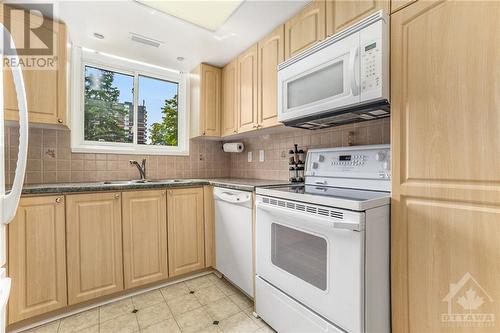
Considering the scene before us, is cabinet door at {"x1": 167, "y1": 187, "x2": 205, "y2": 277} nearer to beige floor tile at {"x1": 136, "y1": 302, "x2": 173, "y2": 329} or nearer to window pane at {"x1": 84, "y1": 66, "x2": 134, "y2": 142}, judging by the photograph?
beige floor tile at {"x1": 136, "y1": 302, "x2": 173, "y2": 329}

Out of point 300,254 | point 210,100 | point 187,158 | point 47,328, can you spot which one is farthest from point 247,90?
point 47,328

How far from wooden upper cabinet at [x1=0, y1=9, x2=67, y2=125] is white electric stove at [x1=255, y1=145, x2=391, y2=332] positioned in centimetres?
170

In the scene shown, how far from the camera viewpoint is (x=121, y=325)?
5.36 ft

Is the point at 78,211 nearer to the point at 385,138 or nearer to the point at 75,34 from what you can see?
the point at 75,34

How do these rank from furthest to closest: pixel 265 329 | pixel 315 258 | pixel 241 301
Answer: pixel 241 301 < pixel 265 329 < pixel 315 258

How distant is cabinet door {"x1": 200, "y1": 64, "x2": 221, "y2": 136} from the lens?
265 cm

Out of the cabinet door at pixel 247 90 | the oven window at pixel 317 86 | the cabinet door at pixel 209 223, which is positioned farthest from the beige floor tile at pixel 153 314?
the oven window at pixel 317 86

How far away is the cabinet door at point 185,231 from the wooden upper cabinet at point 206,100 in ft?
2.43

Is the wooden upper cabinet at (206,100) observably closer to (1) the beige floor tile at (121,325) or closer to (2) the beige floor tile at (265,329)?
(1) the beige floor tile at (121,325)

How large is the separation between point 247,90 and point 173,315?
1.99m

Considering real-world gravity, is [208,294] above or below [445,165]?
below

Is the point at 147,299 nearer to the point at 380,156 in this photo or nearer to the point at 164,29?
the point at 380,156

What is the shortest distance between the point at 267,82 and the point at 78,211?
1.81 meters

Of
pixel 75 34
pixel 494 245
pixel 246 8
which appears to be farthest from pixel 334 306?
pixel 75 34
